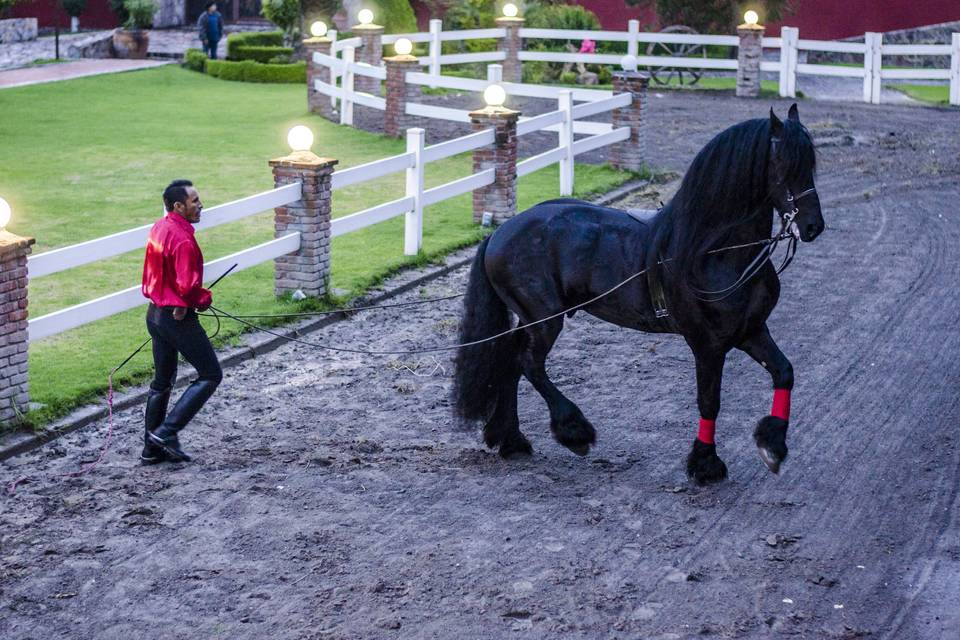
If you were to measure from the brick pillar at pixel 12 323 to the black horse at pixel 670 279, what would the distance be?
2735mm

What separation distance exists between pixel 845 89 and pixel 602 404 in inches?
793

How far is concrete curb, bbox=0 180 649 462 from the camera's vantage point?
812 cm

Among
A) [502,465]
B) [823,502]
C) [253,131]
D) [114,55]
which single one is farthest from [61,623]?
[114,55]

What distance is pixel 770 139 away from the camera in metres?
7.04

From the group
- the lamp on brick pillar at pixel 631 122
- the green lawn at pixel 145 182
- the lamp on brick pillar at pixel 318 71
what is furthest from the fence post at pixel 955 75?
the lamp on brick pillar at pixel 318 71

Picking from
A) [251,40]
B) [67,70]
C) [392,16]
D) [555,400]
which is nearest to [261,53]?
[251,40]

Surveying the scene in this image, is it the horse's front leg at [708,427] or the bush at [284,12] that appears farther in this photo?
the bush at [284,12]

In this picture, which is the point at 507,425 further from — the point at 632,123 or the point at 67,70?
the point at 67,70

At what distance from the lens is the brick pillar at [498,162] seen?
14.9 metres

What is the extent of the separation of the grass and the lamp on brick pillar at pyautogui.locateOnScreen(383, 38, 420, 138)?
34.6 ft

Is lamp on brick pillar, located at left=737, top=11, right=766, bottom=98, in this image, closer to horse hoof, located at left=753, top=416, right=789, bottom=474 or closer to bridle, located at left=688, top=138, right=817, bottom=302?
bridle, located at left=688, top=138, right=817, bottom=302

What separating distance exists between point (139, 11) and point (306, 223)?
2278 cm

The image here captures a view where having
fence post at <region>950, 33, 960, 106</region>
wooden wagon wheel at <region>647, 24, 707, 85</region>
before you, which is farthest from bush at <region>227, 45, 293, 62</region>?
fence post at <region>950, 33, 960, 106</region>

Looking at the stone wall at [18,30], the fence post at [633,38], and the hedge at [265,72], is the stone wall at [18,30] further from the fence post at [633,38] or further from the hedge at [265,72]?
the fence post at [633,38]
